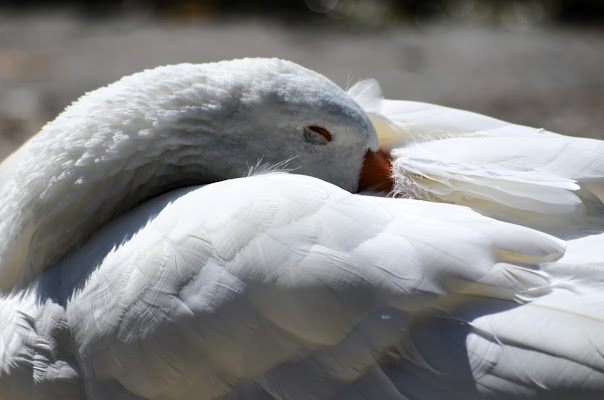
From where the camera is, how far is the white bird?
1694 millimetres

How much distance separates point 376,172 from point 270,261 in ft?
2.17

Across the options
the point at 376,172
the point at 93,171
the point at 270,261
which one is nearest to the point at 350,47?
the point at 376,172

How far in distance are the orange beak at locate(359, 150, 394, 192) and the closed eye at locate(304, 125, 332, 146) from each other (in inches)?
5.6

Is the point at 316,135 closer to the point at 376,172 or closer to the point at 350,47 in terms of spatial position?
the point at 376,172

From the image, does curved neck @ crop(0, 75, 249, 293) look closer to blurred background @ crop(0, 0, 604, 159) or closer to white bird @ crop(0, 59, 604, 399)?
white bird @ crop(0, 59, 604, 399)

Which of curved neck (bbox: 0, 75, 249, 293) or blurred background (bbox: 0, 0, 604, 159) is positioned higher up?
curved neck (bbox: 0, 75, 249, 293)

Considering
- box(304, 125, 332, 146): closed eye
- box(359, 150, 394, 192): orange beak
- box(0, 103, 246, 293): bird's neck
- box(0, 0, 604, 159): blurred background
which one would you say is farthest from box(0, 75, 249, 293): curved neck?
box(0, 0, 604, 159): blurred background

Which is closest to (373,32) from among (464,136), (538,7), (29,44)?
(538,7)

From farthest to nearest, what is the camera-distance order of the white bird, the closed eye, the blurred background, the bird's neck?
the blurred background, the closed eye, the bird's neck, the white bird

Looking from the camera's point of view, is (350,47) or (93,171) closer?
(93,171)

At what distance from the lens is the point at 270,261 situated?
177 centimetres

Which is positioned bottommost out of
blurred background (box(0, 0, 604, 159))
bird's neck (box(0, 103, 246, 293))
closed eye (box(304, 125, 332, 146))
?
blurred background (box(0, 0, 604, 159))

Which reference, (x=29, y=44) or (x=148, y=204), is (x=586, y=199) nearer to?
(x=148, y=204)

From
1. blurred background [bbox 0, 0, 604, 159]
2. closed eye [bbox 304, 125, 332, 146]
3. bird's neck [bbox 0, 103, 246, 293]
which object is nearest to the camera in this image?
bird's neck [bbox 0, 103, 246, 293]
